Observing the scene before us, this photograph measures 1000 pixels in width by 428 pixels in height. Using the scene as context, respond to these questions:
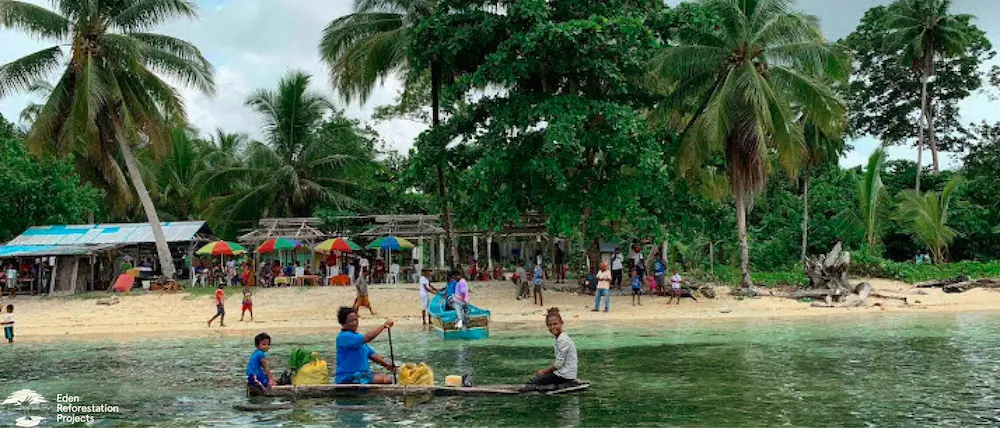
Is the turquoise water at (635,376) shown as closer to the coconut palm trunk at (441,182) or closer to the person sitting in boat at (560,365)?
the person sitting in boat at (560,365)

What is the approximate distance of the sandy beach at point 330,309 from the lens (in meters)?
24.0

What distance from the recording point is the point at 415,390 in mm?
11758

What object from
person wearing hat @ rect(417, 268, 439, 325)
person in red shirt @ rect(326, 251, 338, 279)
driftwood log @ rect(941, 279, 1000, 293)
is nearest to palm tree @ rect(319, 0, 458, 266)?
person in red shirt @ rect(326, 251, 338, 279)

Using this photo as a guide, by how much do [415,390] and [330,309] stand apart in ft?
52.6

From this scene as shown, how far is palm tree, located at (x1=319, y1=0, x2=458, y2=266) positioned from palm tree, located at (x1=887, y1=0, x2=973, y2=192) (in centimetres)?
2255

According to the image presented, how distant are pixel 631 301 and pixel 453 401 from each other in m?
15.9

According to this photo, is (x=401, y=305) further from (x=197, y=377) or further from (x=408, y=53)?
(x=197, y=377)

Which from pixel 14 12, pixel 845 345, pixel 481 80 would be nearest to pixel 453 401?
pixel 845 345

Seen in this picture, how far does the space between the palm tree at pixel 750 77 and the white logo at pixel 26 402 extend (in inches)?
716

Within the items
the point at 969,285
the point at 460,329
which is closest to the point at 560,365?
the point at 460,329

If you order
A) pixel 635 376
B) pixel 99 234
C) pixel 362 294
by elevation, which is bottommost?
pixel 635 376

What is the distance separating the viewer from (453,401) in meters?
11.7

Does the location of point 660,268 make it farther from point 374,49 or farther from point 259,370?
point 259,370

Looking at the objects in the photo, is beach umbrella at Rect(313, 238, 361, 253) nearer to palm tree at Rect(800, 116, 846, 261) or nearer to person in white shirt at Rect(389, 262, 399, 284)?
person in white shirt at Rect(389, 262, 399, 284)
